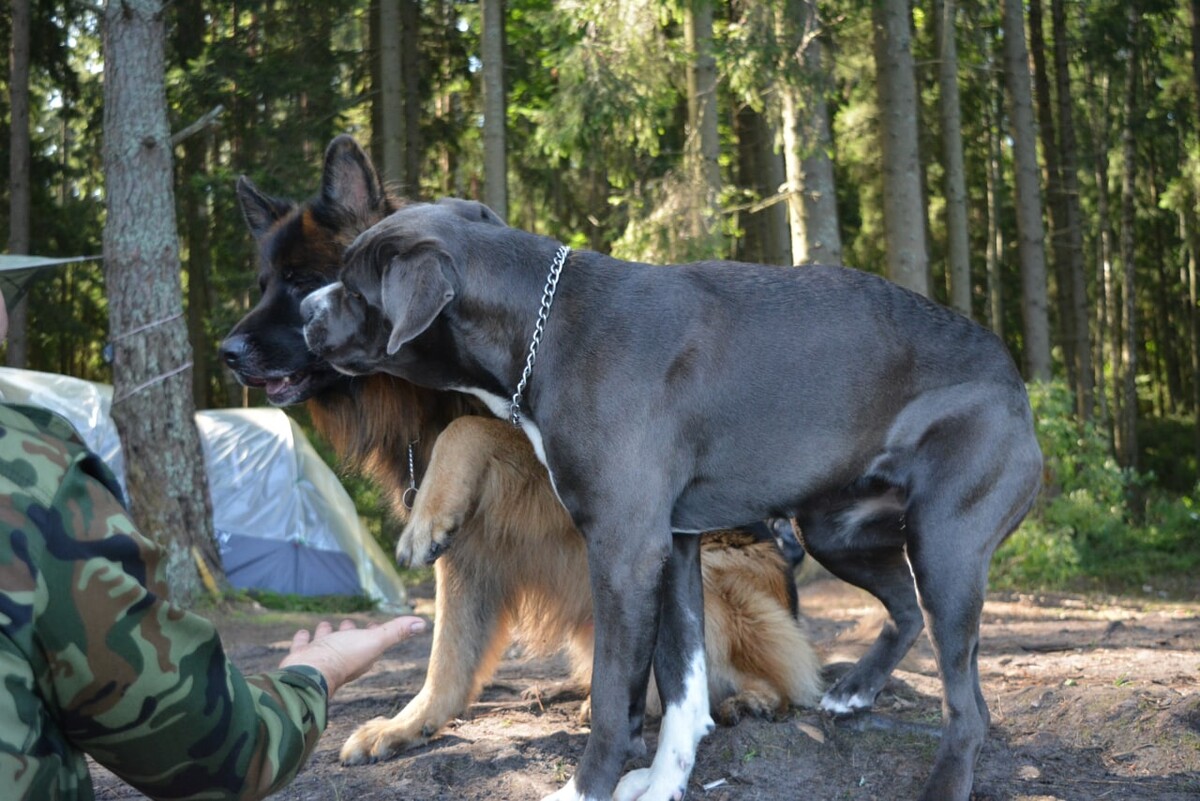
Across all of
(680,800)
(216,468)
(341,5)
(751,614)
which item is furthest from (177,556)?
(341,5)

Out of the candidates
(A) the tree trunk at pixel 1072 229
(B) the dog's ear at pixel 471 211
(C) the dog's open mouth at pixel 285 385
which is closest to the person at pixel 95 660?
(B) the dog's ear at pixel 471 211

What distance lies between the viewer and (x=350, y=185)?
490 cm

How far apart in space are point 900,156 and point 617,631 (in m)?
10.5

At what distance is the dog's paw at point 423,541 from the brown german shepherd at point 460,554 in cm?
27

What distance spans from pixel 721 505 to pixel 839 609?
8.33 metres

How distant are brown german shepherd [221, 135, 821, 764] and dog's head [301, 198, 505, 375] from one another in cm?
68

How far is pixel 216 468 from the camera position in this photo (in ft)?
42.0

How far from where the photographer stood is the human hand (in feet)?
7.85

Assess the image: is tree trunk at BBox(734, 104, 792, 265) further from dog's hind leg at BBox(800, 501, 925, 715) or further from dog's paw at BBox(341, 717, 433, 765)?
dog's paw at BBox(341, 717, 433, 765)

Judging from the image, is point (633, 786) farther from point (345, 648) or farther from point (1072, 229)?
point (1072, 229)

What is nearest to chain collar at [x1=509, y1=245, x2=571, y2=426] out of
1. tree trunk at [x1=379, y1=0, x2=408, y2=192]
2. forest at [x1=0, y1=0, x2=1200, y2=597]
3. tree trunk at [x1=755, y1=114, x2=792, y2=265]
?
forest at [x1=0, y1=0, x2=1200, y2=597]

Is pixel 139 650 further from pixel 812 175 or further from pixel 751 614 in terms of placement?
pixel 812 175

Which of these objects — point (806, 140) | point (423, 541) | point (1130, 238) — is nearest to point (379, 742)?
point (423, 541)

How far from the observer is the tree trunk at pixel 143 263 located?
31.5ft
